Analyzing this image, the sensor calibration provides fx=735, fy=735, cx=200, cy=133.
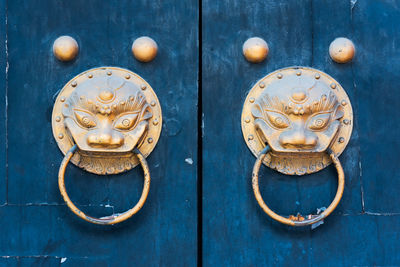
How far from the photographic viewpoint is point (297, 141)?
1294 mm

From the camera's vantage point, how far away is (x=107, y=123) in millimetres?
1312

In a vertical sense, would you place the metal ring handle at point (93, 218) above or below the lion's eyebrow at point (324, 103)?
below

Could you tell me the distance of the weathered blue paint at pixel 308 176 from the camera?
134cm

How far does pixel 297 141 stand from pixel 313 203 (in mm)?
134

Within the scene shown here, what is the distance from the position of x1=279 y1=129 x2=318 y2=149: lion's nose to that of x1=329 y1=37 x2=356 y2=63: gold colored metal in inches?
6.6

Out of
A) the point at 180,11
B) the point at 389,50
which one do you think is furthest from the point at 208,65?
the point at 389,50

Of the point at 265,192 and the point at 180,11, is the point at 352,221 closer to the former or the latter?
the point at 265,192

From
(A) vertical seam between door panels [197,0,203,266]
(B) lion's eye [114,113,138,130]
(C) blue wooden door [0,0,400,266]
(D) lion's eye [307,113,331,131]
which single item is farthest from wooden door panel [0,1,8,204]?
(D) lion's eye [307,113,331,131]

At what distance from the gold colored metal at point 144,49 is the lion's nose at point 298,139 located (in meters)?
0.28

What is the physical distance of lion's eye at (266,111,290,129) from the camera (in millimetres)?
1319

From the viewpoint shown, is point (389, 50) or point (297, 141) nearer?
point (297, 141)

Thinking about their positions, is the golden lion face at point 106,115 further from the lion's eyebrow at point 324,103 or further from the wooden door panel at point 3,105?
the lion's eyebrow at point 324,103

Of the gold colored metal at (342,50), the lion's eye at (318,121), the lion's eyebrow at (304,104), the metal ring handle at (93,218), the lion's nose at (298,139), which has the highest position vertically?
the gold colored metal at (342,50)

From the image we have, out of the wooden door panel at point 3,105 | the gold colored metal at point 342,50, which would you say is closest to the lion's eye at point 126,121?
the wooden door panel at point 3,105
